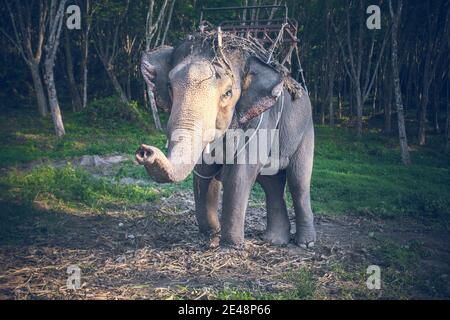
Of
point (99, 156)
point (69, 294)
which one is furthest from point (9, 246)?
point (99, 156)

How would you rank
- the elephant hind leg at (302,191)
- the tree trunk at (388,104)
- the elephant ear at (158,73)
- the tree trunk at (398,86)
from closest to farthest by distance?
the elephant ear at (158,73), the elephant hind leg at (302,191), the tree trunk at (398,86), the tree trunk at (388,104)

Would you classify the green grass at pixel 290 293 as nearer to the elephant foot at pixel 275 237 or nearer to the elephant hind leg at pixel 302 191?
the elephant foot at pixel 275 237

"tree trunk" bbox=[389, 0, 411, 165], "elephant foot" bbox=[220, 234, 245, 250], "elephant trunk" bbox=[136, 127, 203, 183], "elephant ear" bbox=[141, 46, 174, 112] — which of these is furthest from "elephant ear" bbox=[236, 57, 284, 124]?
"tree trunk" bbox=[389, 0, 411, 165]

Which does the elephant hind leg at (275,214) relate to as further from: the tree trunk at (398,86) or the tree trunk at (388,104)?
the tree trunk at (388,104)

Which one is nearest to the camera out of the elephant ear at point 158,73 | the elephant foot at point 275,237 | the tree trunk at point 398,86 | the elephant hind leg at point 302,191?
the elephant ear at point 158,73

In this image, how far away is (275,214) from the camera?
26.7 ft

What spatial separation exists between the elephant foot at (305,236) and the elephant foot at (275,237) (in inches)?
7.4

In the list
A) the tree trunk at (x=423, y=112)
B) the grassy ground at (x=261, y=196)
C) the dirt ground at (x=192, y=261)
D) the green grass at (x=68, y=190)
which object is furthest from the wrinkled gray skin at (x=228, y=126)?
the tree trunk at (x=423, y=112)

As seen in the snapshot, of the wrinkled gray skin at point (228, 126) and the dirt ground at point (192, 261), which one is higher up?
the wrinkled gray skin at point (228, 126)

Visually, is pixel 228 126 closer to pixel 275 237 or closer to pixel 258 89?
pixel 258 89

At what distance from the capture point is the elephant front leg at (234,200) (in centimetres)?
716

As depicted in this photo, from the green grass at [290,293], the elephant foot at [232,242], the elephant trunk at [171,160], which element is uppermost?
the elephant trunk at [171,160]

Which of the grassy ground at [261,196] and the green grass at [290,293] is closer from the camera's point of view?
the green grass at [290,293]

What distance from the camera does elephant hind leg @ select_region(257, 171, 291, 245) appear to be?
26.6 feet
